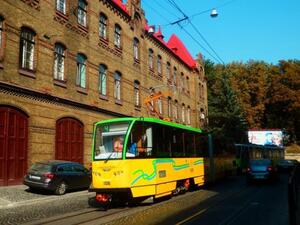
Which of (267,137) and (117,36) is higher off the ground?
(117,36)

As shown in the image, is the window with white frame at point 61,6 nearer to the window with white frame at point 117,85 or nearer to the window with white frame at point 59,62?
the window with white frame at point 59,62

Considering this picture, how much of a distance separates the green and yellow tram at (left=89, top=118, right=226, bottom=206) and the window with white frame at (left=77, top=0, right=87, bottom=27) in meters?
12.7

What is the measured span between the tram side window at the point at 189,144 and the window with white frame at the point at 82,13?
11642 millimetres

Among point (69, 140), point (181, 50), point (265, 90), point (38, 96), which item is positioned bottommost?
point (69, 140)

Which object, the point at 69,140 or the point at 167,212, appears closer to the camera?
the point at 167,212

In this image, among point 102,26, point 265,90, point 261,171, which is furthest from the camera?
point 265,90

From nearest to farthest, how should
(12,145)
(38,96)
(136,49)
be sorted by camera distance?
(12,145), (38,96), (136,49)

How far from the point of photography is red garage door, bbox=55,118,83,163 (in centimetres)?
2341

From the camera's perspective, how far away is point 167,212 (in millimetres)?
12797

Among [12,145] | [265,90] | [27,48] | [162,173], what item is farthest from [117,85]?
[265,90]

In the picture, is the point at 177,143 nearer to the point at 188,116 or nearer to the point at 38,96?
the point at 38,96

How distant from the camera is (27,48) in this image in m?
21.4

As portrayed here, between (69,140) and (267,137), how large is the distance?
4410cm

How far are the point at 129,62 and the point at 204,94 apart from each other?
26.6 m
